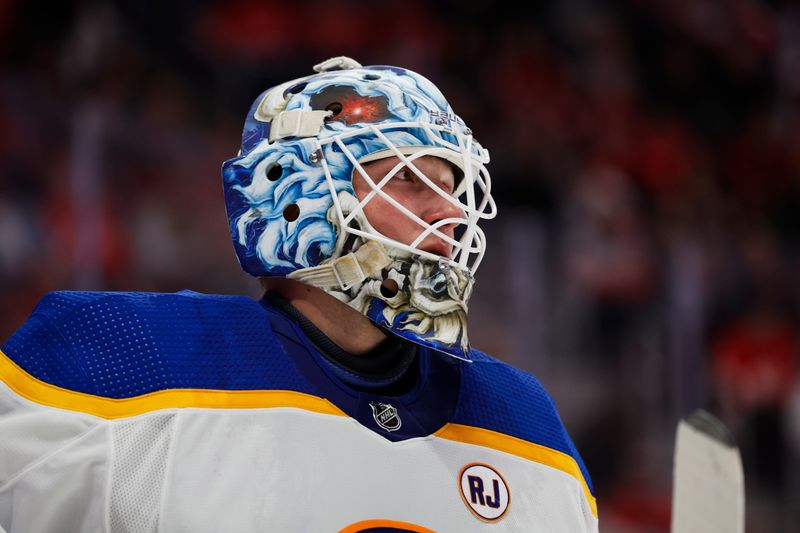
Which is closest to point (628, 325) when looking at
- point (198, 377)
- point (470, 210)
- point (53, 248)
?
point (53, 248)

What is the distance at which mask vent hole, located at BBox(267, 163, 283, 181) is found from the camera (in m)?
1.61

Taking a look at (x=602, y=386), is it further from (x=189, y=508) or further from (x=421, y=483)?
(x=189, y=508)

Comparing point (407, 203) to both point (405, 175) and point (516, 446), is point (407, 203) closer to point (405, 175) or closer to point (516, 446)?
point (405, 175)

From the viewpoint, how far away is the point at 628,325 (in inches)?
164

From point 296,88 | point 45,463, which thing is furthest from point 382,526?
point 296,88

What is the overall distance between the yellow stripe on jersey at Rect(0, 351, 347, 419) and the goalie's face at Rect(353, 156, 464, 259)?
0.32m

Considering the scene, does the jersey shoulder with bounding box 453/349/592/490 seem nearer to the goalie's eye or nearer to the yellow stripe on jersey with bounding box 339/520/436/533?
the yellow stripe on jersey with bounding box 339/520/436/533

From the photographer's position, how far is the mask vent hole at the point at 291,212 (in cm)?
159

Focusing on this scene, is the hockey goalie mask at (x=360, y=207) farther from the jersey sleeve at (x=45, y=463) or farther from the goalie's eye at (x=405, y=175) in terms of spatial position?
the jersey sleeve at (x=45, y=463)

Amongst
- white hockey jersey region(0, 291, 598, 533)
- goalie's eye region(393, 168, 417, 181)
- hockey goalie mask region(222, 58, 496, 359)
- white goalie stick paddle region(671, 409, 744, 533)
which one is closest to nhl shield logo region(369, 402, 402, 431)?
white hockey jersey region(0, 291, 598, 533)

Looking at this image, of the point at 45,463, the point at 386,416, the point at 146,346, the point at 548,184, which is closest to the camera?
the point at 45,463

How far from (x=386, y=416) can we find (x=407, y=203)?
31 cm

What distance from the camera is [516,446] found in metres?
1.67

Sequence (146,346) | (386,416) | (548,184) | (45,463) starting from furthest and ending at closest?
(548,184), (386,416), (146,346), (45,463)
